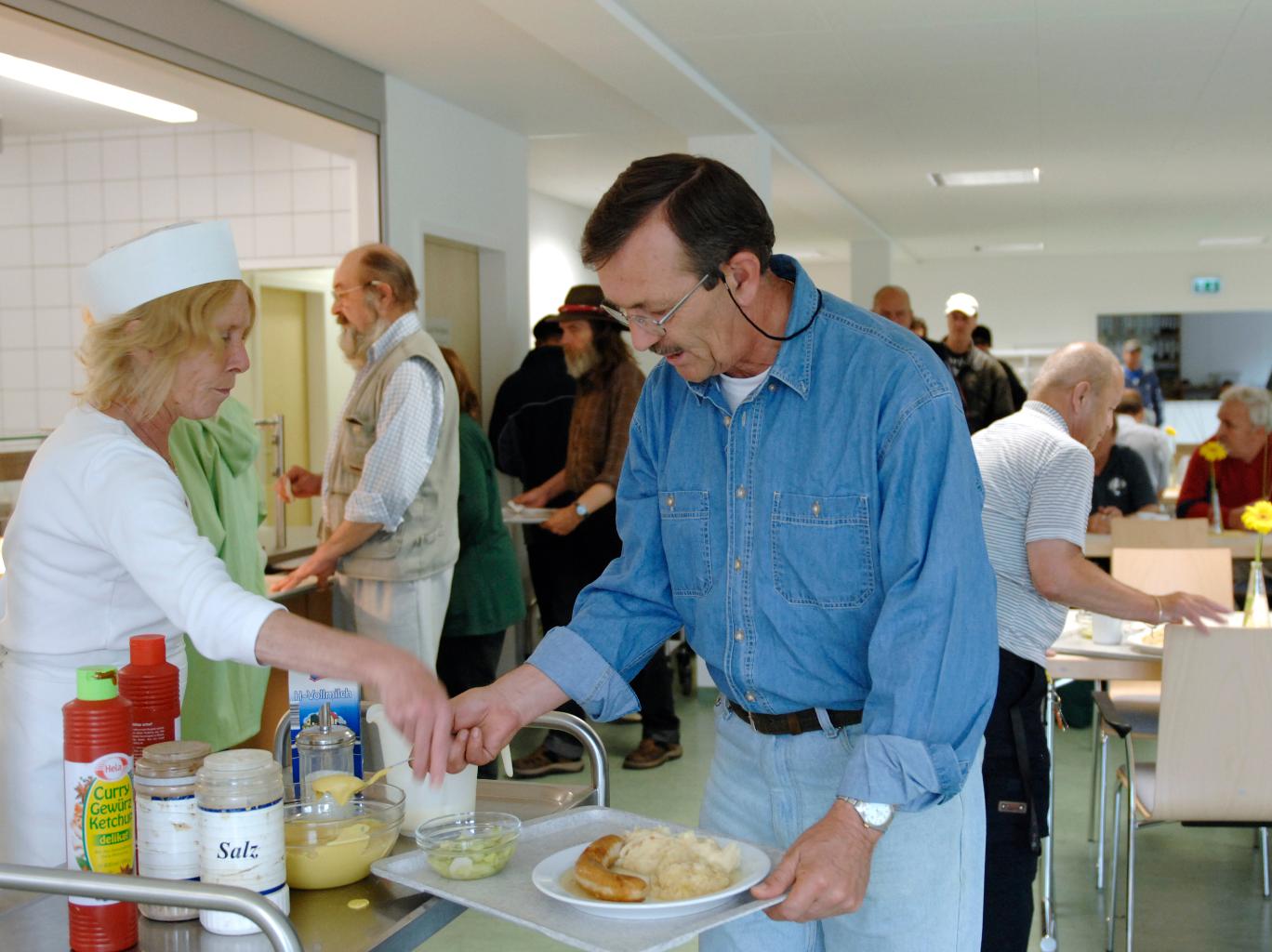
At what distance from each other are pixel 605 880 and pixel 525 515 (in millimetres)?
3490

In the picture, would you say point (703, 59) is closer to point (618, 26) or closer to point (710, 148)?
point (618, 26)

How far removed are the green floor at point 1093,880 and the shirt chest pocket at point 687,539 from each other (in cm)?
194

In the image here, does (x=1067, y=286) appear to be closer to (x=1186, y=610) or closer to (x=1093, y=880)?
(x=1093, y=880)

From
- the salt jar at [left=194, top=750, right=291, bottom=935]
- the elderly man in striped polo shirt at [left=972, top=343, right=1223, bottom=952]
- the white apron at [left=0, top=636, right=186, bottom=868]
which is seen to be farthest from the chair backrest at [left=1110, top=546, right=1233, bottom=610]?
the salt jar at [left=194, top=750, right=291, bottom=935]

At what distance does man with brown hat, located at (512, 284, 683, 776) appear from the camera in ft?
14.5

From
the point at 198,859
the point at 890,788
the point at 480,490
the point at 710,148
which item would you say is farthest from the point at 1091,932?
the point at 710,148

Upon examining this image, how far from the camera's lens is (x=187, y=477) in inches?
99.7

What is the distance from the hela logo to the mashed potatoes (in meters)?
0.49

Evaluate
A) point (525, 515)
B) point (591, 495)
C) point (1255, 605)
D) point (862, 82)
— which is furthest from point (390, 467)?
point (862, 82)

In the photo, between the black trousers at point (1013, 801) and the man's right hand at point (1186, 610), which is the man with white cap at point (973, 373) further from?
the black trousers at point (1013, 801)

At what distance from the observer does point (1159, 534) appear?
4668 mm

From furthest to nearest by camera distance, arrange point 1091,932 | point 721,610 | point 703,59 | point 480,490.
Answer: point 703,59 → point 480,490 → point 1091,932 → point 721,610

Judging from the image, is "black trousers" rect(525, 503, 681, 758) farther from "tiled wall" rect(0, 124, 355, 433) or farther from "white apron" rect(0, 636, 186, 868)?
"white apron" rect(0, 636, 186, 868)

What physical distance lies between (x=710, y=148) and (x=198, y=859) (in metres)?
5.37
